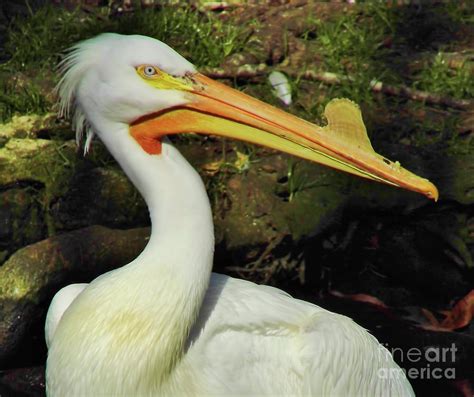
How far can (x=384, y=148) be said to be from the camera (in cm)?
461

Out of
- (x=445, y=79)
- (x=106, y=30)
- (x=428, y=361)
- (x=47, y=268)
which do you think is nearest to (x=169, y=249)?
(x=47, y=268)

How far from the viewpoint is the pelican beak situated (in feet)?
9.24

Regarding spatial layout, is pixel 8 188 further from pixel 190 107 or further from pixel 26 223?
pixel 190 107

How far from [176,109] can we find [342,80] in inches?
94.2

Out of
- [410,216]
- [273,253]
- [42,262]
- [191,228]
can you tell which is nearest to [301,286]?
[273,253]

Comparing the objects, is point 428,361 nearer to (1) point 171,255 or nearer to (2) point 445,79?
(1) point 171,255

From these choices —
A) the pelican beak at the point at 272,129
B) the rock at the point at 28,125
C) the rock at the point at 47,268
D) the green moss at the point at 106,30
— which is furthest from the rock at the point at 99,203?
the pelican beak at the point at 272,129

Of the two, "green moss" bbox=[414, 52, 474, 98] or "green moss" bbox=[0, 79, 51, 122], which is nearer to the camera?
"green moss" bbox=[0, 79, 51, 122]

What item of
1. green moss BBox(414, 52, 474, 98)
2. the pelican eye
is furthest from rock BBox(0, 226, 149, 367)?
green moss BBox(414, 52, 474, 98)

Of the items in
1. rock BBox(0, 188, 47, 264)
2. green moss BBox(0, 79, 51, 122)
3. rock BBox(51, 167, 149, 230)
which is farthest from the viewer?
green moss BBox(0, 79, 51, 122)

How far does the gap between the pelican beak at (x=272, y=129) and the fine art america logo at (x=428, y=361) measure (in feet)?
4.41

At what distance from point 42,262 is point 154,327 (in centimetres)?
134

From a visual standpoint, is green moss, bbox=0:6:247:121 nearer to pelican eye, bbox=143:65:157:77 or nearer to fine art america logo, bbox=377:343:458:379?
fine art america logo, bbox=377:343:458:379

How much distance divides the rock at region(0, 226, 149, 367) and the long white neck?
1.25m
